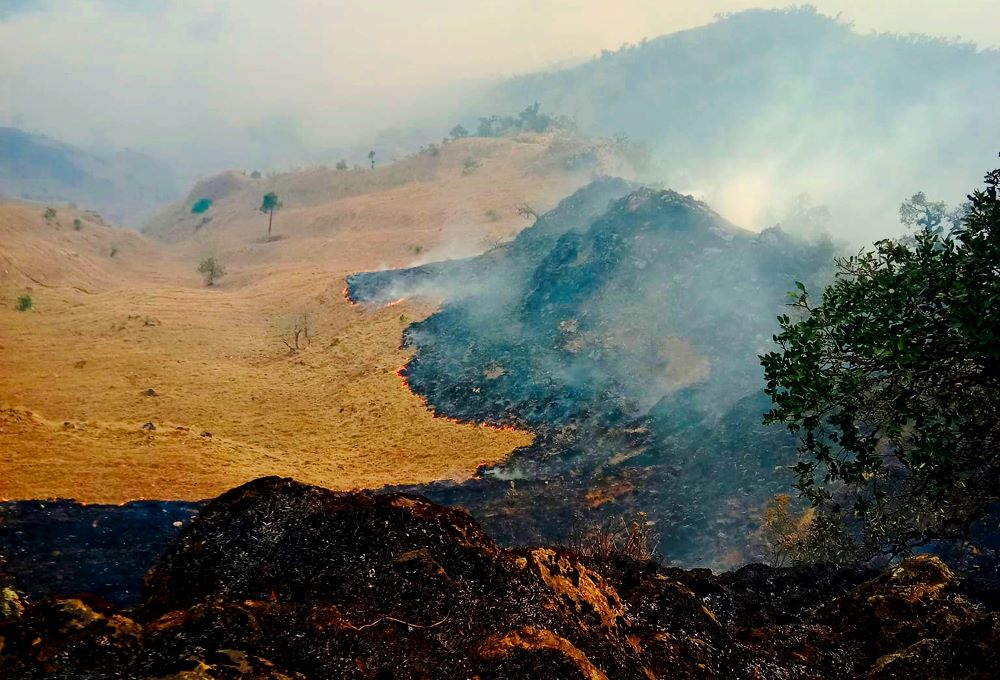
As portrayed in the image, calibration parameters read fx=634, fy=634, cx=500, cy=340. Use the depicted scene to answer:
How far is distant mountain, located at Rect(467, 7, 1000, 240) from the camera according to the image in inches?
2699

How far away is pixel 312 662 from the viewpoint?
3.96 m

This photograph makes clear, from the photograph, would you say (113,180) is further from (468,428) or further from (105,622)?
(105,622)

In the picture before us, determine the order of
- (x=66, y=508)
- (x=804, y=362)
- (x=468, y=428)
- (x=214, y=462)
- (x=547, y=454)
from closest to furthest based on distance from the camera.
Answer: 1. (x=804, y=362)
2. (x=66, y=508)
3. (x=214, y=462)
4. (x=547, y=454)
5. (x=468, y=428)

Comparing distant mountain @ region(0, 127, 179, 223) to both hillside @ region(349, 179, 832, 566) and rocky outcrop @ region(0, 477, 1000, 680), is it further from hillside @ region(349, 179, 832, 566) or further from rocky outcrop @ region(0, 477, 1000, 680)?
rocky outcrop @ region(0, 477, 1000, 680)

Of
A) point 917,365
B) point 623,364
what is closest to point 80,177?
point 623,364

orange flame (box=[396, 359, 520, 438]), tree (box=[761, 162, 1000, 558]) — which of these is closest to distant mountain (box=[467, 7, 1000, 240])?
orange flame (box=[396, 359, 520, 438])

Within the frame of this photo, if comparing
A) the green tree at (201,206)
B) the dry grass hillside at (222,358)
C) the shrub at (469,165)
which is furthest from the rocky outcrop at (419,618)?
the green tree at (201,206)

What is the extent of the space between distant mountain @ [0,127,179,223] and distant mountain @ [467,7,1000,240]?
119m

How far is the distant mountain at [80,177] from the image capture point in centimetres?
15550

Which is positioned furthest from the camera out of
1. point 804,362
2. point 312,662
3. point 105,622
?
point 804,362

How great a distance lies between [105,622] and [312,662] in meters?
1.21

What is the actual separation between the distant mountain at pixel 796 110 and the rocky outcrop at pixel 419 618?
49427mm

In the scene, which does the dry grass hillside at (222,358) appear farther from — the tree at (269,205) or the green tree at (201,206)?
the green tree at (201,206)

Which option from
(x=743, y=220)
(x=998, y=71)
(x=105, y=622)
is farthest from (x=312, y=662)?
(x=998, y=71)
